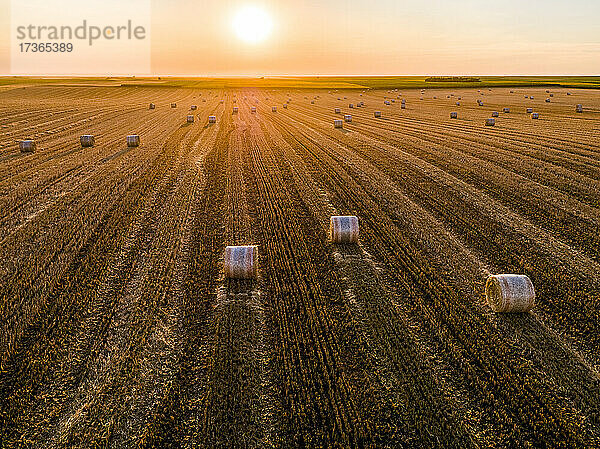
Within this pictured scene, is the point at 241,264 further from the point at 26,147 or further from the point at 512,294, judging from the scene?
the point at 26,147

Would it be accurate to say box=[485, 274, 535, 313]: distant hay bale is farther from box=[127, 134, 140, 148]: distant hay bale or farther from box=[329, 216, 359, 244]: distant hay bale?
box=[127, 134, 140, 148]: distant hay bale

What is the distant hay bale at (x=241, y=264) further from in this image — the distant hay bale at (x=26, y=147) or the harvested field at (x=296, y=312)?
the distant hay bale at (x=26, y=147)

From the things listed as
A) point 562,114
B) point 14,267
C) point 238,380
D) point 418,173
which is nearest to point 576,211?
point 418,173

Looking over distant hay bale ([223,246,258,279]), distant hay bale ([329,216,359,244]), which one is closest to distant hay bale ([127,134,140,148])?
distant hay bale ([329,216,359,244])

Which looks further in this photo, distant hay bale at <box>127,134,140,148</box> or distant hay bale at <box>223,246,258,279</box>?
distant hay bale at <box>127,134,140,148</box>

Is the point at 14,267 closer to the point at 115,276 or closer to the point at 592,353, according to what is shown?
the point at 115,276

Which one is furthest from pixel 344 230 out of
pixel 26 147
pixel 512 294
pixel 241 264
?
pixel 26 147

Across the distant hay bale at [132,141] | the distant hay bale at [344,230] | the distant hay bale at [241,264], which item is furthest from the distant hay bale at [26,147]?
the distant hay bale at [344,230]
